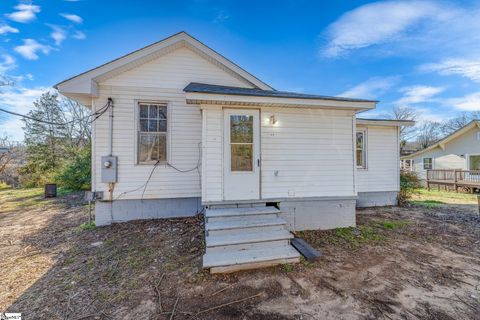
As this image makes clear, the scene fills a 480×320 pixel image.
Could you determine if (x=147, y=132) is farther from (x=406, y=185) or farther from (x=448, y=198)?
(x=448, y=198)

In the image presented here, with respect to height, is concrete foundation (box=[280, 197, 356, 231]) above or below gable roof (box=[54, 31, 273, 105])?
below

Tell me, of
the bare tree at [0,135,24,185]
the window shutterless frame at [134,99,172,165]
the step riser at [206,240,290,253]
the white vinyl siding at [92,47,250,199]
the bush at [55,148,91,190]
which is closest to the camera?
the step riser at [206,240,290,253]

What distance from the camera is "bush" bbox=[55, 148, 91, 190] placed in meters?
11.6

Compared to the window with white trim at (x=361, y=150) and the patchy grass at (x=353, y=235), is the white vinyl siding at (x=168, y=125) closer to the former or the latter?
the patchy grass at (x=353, y=235)

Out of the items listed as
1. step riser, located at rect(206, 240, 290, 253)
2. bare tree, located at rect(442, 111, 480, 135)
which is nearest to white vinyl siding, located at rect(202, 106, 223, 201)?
step riser, located at rect(206, 240, 290, 253)

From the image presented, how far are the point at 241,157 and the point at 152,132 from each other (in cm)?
286

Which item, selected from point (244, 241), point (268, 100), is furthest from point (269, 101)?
point (244, 241)

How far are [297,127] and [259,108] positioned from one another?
42.1 inches


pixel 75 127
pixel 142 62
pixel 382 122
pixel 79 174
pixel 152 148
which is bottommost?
pixel 79 174

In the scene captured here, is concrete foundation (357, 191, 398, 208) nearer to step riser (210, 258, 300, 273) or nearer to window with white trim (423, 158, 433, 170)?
step riser (210, 258, 300, 273)

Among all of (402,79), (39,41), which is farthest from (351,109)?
(402,79)

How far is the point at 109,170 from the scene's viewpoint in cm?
552

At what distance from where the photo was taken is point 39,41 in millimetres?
7742

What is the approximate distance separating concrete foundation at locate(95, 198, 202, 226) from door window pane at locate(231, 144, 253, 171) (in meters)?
2.05
